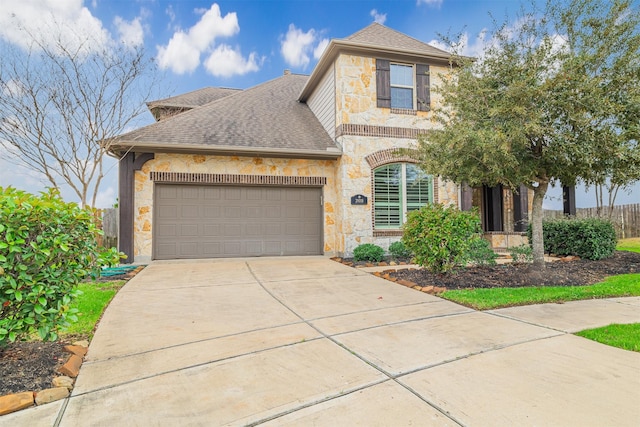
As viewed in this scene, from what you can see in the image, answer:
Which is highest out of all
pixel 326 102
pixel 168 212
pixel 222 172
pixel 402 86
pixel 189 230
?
pixel 402 86

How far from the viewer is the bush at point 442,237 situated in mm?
6281

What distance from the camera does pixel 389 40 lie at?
10.8m

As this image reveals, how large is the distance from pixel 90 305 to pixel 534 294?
659 cm

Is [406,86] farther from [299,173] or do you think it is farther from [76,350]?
[76,350]

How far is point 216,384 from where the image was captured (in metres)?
2.71

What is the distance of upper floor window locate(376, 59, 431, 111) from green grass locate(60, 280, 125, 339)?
27.3 feet

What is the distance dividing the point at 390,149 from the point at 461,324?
703 centimetres

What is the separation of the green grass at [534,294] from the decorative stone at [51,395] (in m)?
4.61

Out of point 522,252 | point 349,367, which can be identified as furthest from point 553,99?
point 349,367

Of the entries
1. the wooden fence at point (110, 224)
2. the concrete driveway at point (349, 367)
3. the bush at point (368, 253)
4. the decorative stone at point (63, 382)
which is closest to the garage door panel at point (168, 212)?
the wooden fence at point (110, 224)

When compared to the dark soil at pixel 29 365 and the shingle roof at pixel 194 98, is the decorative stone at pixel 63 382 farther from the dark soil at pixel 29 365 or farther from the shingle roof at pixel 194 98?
the shingle roof at pixel 194 98

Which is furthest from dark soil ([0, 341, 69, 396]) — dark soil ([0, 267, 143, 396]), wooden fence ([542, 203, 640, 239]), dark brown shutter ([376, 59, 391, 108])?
wooden fence ([542, 203, 640, 239])

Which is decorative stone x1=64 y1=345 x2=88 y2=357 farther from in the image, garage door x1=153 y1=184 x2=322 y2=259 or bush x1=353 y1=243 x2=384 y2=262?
bush x1=353 y1=243 x2=384 y2=262

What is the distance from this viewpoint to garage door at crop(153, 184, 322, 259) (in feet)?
31.8
